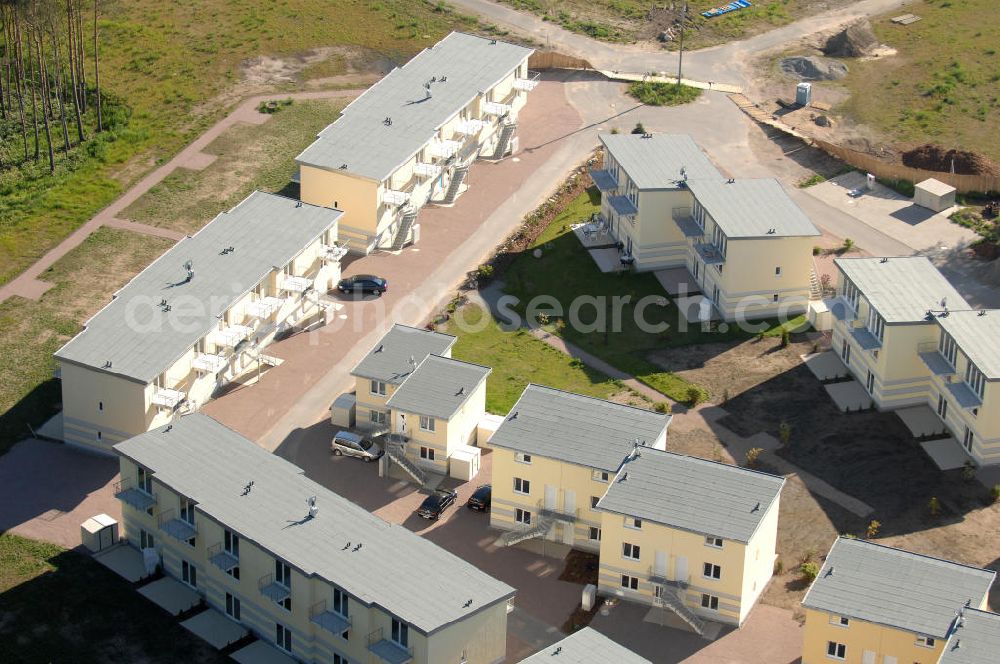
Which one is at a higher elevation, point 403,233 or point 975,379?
point 975,379

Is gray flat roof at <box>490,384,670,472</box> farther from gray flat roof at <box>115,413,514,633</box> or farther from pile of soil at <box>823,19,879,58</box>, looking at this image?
pile of soil at <box>823,19,879,58</box>

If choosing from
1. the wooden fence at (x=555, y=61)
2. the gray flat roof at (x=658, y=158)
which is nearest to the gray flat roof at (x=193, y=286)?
the gray flat roof at (x=658, y=158)

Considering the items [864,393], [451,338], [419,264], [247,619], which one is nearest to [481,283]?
[419,264]

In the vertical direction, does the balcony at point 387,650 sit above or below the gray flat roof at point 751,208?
below

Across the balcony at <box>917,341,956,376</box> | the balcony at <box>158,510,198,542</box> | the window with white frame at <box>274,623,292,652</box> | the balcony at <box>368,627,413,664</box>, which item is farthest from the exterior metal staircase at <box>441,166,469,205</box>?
the balcony at <box>368,627,413,664</box>

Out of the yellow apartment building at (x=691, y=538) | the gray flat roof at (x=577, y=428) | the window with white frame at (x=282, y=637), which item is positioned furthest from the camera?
the gray flat roof at (x=577, y=428)

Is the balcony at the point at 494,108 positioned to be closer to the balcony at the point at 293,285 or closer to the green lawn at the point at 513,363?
the green lawn at the point at 513,363

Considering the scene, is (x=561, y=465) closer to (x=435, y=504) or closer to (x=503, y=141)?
(x=435, y=504)

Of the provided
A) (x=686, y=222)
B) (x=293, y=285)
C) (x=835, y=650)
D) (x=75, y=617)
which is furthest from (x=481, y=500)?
(x=686, y=222)
